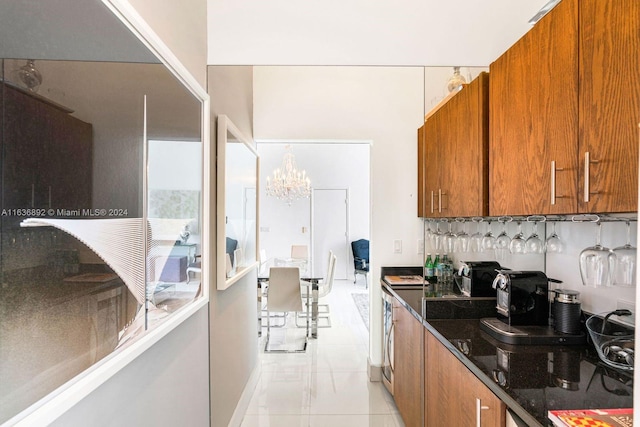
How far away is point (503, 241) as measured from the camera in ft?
6.02

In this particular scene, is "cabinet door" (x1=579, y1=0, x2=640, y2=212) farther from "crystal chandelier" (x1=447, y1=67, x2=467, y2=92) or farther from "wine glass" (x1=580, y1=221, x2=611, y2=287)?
"crystal chandelier" (x1=447, y1=67, x2=467, y2=92)

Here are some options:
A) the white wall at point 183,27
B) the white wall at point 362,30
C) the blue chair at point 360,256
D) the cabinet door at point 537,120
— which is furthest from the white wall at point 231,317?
the blue chair at point 360,256

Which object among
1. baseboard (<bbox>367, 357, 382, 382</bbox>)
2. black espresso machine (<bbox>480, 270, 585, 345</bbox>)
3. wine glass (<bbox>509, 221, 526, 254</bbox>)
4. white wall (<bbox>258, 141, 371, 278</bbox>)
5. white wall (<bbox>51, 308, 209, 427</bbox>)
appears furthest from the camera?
white wall (<bbox>258, 141, 371, 278</bbox>)

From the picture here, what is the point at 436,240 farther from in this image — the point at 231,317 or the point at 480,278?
the point at 231,317

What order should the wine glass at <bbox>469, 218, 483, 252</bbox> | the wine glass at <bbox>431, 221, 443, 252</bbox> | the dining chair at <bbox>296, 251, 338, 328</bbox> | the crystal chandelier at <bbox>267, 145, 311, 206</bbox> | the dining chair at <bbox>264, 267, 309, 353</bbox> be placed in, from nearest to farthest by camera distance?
the wine glass at <bbox>469, 218, 483, 252</bbox>
the wine glass at <bbox>431, 221, 443, 252</bbox>
the dining chair at <bbox>264, 267, 309, 353</bbox>
the dining chair at <bbox>296, 251, 338, 328</bbox>
the crystal chandelier at <bbox>267, 145, 311, 206</bbox>

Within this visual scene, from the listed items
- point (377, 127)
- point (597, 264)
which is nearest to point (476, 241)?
point (597, 264)

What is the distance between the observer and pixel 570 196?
3.64ft

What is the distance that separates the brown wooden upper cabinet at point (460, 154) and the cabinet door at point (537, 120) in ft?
0.26

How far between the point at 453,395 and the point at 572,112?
1201 mm

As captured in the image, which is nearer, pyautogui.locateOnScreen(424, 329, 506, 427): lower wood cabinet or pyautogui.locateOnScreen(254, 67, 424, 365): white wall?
pyautogui.locateOnScreen(424, 329, 506, 427): lower wood cabinet

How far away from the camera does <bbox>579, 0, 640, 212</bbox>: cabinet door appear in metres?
0.89

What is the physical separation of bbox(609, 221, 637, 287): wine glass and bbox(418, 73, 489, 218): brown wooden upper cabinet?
59cm

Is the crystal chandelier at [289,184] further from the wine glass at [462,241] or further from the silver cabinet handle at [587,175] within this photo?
the silver cabinet handle at [587,175]

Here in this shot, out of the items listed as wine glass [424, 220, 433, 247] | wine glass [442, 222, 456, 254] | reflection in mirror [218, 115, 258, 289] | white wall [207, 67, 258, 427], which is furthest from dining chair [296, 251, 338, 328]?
wine glass [442, 222, 456, 254]
